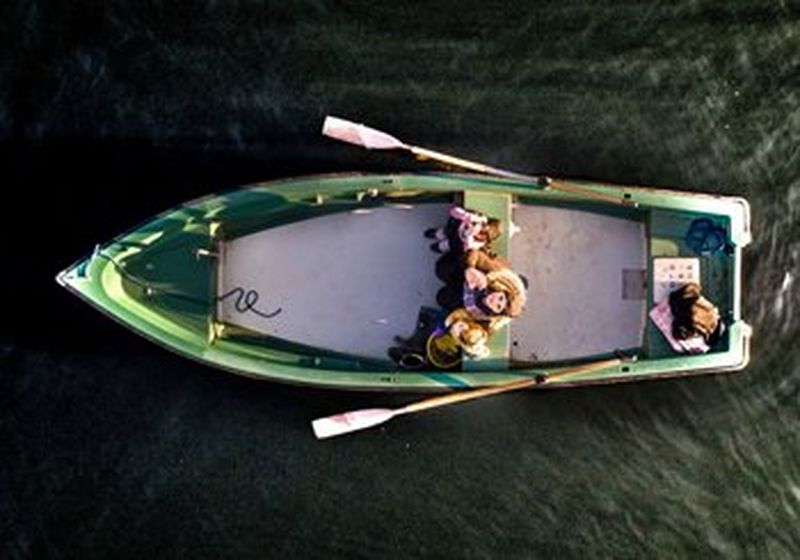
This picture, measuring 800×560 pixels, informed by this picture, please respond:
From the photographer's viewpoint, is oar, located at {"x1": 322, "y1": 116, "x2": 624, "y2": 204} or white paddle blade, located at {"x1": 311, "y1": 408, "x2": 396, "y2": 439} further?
white paddle blade, located at {"x1": 311, "y1": 408, "x2": 396, "y2": 439}

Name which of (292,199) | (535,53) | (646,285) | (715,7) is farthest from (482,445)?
(715,7)

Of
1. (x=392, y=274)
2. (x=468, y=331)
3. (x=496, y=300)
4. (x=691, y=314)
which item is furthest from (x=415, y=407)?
(x=691, y=314)

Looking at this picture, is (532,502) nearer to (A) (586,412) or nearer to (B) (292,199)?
(A) (586,412)

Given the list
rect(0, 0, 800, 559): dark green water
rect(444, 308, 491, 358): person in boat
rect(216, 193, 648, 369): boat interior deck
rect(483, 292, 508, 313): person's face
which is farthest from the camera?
rect(0, 0, 800, 559): dark green water

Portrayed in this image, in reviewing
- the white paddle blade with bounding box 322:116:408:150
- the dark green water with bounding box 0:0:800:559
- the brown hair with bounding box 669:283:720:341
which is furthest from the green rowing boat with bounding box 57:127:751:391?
the dark green water with bounding box 0:0:800:559

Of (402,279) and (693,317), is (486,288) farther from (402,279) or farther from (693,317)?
(693,317)

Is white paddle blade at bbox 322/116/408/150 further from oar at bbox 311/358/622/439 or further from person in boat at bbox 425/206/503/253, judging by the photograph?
oar at bbox 311/358/622/439

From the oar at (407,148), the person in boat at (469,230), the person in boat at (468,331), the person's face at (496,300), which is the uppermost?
the oar at (407,148)

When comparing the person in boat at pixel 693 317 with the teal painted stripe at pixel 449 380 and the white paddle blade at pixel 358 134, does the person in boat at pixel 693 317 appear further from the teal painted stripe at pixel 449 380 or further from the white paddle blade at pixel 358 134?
the white paddle blade at pixel 358 134

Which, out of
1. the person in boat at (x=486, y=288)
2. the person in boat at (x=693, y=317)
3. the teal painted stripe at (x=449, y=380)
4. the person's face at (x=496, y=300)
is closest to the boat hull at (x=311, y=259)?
the teal painted stripe at (x=449, y=380)
